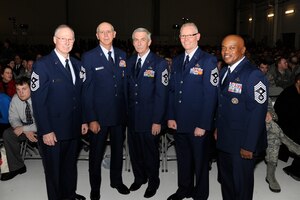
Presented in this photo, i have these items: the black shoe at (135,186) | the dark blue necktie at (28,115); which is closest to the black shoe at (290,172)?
the black shoe at (135,186)

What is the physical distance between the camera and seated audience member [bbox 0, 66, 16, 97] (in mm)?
4746

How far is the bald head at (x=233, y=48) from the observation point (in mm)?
2430

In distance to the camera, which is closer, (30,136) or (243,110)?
(243,110)

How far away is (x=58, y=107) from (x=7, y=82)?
8.39ft

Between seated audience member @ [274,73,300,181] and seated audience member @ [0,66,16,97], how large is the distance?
12.9ft

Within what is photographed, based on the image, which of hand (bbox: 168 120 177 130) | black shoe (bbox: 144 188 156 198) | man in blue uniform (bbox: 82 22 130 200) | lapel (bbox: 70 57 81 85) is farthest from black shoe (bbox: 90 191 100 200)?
lapel (bbox: 70 57 81 85)

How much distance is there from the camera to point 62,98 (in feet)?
8.87

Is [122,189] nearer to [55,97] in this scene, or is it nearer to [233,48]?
[55,97]

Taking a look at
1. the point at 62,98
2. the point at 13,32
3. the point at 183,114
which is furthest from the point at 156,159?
the point at 13,32

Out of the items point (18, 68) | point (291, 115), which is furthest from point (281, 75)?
point (18, 68)

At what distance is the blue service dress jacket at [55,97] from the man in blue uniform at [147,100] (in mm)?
580

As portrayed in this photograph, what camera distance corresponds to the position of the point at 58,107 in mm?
2709

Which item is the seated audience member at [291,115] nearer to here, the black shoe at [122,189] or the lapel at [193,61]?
the lapel at [193,61]

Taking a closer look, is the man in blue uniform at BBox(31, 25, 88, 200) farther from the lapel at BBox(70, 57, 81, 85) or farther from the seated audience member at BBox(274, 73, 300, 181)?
the seated audience member at BBox(274, 73, 300, 181)
